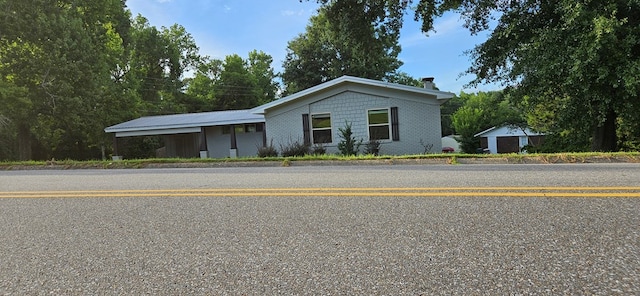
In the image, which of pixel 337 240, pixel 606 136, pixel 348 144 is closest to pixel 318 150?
pixel 348 144

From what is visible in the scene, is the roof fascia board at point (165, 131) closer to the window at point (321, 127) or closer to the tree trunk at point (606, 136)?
the window at point (321, 127)

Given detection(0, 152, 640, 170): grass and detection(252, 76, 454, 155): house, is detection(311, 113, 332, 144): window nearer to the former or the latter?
detection(252, 76, 454, 155): house

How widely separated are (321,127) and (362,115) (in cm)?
184

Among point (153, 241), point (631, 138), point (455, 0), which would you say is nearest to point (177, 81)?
point (455, 0)

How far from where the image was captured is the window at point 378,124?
15962mm

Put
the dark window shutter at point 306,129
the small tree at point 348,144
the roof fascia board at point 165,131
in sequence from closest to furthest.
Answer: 1. the small tree at point 348,144
2. the dark window shutter at point 306,129
3. the roof fascia board at point 165,131

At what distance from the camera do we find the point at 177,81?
42.5 m

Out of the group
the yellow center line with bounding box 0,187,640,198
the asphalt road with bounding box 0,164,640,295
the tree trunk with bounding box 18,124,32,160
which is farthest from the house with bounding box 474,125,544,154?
the asphalt road with bounding box 0,164,640,295

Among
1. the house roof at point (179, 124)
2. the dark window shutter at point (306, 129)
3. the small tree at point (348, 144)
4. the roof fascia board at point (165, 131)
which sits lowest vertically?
the small tree at point (348, 144)

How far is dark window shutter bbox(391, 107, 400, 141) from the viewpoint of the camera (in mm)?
15727

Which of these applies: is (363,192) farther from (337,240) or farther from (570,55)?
(570,55)

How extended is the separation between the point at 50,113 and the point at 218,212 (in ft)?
68.8

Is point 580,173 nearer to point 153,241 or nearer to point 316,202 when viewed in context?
point 316,202

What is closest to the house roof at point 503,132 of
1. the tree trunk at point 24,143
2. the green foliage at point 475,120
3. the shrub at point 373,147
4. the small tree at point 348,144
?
the green foliage at point 475,120
